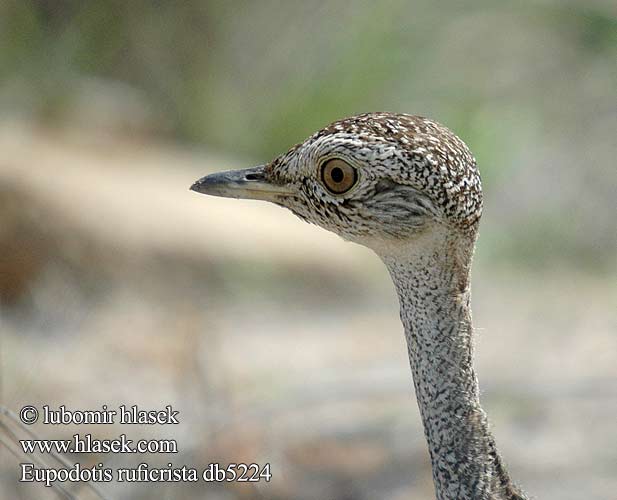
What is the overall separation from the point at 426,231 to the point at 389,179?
0.53 ft

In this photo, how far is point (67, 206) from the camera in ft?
19.2

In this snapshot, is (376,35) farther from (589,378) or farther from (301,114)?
(589,378)

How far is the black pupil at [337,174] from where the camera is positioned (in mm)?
2414

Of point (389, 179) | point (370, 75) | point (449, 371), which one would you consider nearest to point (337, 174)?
point (389, 179)

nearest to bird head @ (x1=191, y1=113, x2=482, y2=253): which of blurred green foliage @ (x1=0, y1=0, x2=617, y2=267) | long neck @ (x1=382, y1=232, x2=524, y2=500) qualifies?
long neck @ (x1=382, y1=232, x2=524, y2=500)

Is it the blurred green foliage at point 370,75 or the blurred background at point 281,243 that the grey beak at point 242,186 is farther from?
the blurred green foliage at point 370,75

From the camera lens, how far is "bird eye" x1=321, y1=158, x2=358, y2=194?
2.40m

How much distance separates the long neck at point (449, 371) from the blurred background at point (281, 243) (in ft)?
5.04

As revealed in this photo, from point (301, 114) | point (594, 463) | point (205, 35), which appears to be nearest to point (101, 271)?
point (301, 114)

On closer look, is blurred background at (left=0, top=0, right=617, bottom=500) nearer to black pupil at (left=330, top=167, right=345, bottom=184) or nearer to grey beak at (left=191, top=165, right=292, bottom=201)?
grey beak at (left=191, top=165, right=292, bottom=201)

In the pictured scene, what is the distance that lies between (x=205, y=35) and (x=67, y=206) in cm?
217

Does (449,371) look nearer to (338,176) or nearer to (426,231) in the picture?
(426,231)

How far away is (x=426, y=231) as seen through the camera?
2.40 meters

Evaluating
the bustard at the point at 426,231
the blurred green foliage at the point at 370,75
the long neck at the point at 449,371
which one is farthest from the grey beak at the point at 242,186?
the blurred green foliage at the point at 370,75
